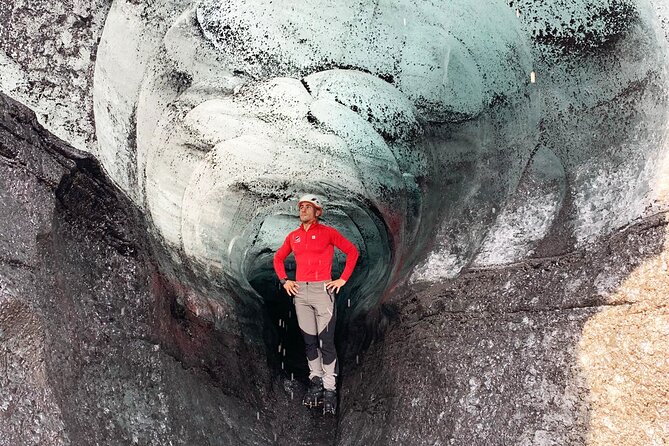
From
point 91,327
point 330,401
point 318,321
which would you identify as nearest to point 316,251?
point 318,321

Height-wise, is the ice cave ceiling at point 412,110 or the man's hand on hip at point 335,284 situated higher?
the ice cave ceiling at point 412,110

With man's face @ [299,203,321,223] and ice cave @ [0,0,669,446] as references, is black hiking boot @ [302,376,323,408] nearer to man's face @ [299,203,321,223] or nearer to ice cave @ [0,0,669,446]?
ice cave @ [0,0,669,446]

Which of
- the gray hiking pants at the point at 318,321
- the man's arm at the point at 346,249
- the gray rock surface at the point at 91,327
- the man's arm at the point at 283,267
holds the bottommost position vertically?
the gray rock surface at the point at 91,327

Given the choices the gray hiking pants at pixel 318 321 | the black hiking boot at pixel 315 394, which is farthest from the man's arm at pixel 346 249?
the black hiking boot at pixel 315 394

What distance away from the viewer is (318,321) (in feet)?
17.7

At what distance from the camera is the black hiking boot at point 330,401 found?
223 inches

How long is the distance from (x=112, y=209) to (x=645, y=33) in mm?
3110

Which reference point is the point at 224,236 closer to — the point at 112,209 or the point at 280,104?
the point at 280,104

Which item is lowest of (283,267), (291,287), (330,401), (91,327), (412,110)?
(91,327)

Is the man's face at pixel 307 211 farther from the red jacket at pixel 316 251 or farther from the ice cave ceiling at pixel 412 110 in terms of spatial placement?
the ice cave ceiling at pixel 412 110

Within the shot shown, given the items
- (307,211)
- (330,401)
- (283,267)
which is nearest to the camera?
(307,211)

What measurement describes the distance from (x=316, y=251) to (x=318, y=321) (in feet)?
1.75

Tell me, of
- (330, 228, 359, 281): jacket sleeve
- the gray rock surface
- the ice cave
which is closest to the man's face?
(330, 228, 359, 281): jacket sleeve

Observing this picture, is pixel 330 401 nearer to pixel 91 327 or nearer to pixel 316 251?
pixel 316 251
